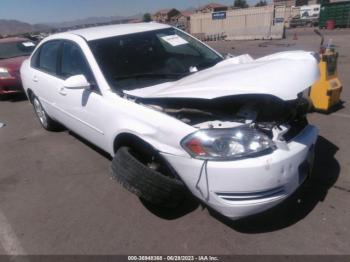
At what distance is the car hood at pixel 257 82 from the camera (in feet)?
8.10

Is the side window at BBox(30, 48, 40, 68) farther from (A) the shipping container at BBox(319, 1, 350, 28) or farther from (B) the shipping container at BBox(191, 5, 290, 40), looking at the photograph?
(A) the shipping container at BBox(319, 1, 350, 28)

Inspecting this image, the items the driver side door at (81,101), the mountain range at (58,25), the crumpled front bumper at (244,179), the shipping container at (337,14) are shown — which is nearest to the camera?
the crumpled front bumper at (244,179)

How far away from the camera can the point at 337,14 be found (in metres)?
32.6

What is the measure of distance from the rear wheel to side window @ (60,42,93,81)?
1.19 meters

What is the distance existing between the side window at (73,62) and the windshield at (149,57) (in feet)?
0.63

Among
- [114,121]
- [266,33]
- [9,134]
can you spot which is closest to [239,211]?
[114,121]

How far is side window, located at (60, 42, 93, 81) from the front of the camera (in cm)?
367

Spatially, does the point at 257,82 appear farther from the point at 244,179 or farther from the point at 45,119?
the point at 45,119

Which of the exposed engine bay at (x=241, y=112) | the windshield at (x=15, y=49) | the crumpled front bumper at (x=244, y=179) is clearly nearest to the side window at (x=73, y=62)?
the exposed engine bay at (x=241, y=112)

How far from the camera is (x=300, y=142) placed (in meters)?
2.69

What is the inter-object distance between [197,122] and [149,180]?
2.04ft

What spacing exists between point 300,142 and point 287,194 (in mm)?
440

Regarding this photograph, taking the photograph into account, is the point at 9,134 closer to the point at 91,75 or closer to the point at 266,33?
the point at 91,75

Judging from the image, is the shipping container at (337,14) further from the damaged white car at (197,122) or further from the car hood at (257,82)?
the car hood at (257,82)
